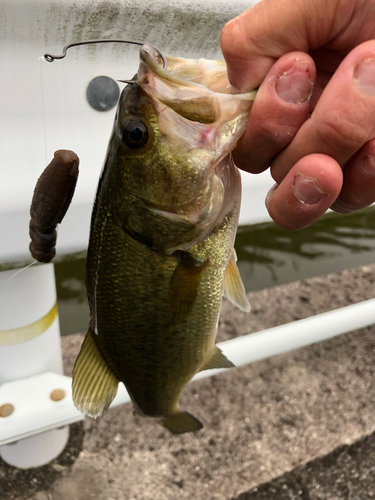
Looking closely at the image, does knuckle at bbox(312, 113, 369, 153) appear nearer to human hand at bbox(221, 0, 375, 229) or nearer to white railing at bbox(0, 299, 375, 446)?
human hand at bbox(221, 0, 375, 229)

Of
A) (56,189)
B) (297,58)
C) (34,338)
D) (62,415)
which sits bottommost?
(62,415)

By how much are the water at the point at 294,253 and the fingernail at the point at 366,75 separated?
9.76 feet

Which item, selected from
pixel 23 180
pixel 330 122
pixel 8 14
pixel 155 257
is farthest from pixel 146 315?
pixel 8 14

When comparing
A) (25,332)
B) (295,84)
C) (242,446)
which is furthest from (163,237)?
(242,446)

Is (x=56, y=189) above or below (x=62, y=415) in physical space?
above

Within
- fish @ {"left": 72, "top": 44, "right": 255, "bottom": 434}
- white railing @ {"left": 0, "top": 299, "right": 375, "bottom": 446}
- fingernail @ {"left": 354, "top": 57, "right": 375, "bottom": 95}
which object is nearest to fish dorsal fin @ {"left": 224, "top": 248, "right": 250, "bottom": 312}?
fish @ {"left": 72, "top": 44, "right": 255, "bottom": 434}

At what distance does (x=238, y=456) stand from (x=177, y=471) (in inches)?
11.7

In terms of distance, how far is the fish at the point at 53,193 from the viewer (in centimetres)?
90

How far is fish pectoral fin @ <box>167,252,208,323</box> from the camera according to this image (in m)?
1.02

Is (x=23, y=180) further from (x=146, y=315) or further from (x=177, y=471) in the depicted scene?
(x=177, y=471)

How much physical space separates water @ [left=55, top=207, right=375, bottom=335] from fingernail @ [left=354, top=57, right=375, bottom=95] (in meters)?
2.97

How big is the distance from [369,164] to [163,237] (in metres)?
0.45

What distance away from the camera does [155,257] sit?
3.31ft

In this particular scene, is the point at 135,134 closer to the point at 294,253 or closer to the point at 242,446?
the point at 242,446
